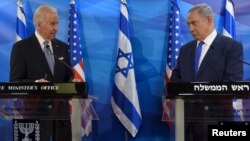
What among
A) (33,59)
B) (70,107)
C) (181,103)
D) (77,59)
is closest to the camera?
(181,103)

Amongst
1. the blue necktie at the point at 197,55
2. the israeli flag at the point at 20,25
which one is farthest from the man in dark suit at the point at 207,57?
the israeli flag at the point at 20,25

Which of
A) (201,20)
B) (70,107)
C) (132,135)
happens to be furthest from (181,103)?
(132,135)

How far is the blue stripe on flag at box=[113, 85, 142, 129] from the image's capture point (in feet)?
20.5

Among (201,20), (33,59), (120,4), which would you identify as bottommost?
(33,59)

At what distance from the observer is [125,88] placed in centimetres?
626

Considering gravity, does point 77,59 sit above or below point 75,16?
below

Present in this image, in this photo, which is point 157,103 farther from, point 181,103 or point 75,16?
point 181,103

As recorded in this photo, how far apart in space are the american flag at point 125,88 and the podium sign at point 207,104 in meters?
3.32

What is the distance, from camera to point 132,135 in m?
6.34

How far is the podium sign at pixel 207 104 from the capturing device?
2.79 metres

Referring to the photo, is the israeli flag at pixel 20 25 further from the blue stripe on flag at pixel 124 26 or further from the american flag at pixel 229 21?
the american flag at pixel 229 21

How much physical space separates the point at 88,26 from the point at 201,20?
214 cm

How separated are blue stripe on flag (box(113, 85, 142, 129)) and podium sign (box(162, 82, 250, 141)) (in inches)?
131

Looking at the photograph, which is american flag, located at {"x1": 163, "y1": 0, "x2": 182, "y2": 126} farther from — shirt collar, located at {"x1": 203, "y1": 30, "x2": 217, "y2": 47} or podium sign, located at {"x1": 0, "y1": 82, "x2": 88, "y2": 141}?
podium sign, located at {"x1": 0, "y1": 82, "x2": 88, "y2": 141}
